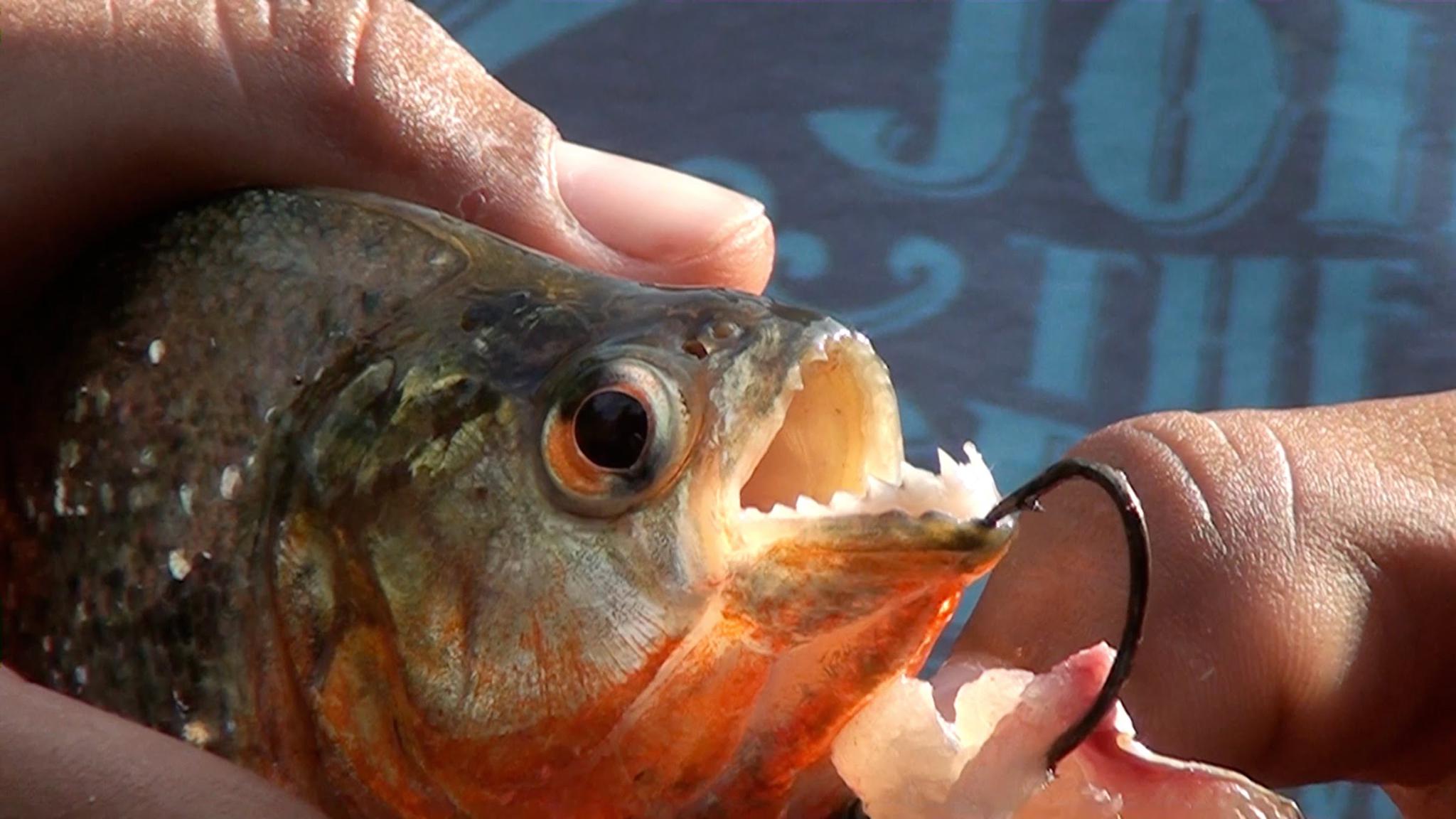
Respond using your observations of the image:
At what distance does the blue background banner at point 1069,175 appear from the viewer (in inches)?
58.4

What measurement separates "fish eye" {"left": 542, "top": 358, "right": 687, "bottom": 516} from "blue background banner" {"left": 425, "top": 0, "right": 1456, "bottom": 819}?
841 millimetres

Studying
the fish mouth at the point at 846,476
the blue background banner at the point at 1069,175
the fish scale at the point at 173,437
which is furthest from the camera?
the blue background banner at the point at 1069,175

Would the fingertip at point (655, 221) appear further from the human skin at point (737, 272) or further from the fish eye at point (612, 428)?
the fish eye at point (612, 428)

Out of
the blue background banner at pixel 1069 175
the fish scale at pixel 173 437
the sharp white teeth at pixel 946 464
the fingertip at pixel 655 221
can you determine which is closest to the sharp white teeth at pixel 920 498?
the sharp white teeth at pixel 946 464

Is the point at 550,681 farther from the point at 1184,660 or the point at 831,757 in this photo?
the point at 1184,660

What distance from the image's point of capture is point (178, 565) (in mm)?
717

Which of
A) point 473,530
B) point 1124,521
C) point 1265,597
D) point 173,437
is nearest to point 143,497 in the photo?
point 173,437

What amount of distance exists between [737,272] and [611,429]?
0.40 meters

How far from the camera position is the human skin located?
36.4 inches

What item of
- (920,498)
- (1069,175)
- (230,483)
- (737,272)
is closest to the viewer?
(920,498)

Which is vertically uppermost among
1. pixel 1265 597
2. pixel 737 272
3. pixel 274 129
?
pixel 274 129

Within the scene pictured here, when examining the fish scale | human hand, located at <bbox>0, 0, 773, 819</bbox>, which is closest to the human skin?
human hand, located at <bbox>0, 0, 773, 819</bbox>

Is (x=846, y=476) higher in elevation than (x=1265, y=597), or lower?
higher

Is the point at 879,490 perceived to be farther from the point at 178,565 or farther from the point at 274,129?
the point at 274,129
